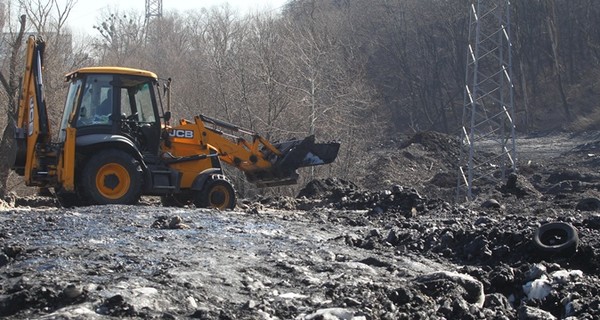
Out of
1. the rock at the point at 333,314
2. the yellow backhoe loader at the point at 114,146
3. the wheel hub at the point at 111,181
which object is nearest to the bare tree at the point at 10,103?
the yellow backhoe loader at the point at 114,146

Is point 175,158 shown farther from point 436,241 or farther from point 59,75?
point 59,75

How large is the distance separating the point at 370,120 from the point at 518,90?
570 inches

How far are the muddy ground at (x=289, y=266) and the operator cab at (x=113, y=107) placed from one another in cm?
247

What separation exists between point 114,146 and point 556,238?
6704 mm

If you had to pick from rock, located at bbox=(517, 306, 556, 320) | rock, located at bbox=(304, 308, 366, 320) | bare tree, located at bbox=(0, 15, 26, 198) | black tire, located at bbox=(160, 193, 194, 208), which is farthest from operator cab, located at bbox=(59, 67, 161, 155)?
bare tree, located at bbox=(0, 15, 26, 198)

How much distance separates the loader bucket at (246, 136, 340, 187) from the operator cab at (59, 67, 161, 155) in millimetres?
2476

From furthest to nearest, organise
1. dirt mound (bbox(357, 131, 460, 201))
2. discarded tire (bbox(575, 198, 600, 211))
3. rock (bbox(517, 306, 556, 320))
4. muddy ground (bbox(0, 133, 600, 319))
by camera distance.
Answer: dirt mound (bbox(357, 131, 460, 201))
discarded tire (bbox(575, 198, 600, 211))
rock (bbox(517, 306, 556, 320))
muddy ground (bbox(0, 133, 600, 319))

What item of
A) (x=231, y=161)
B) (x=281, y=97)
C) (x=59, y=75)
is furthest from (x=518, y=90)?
(x=231, y=161)

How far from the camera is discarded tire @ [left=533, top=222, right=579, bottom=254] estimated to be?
30.3 ft

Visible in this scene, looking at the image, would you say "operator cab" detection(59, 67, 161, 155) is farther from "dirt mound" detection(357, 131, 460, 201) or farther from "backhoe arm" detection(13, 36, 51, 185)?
"dirt mound" detection(357, 131, 460, 201)

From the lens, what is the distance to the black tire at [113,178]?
13.4 metres

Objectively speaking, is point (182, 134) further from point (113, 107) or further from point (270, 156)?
point (270, 156)

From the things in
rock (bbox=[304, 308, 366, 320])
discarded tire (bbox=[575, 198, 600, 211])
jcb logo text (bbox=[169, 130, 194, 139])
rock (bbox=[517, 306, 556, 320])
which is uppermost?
jcb logo text (bbox=[169, 130, 194, 139])

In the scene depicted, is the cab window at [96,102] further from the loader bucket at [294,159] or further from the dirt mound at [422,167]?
the dirt mound at [422,167]
